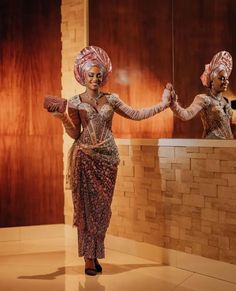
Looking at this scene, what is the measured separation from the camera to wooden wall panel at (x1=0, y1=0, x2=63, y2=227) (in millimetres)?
4648

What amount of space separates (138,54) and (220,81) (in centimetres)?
114

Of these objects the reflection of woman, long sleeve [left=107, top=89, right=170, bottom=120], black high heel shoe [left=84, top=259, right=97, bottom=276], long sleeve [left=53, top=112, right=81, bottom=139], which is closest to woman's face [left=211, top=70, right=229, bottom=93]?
the reflection of woman

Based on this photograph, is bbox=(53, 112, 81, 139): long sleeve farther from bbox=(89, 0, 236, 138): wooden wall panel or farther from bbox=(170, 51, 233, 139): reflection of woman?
bbox=(89, 0, 236, 138): wooden wall panel

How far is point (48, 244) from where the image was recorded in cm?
470

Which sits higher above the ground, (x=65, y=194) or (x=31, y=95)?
(x=31, y=95)

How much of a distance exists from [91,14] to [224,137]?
179cm

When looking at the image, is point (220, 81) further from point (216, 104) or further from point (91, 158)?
point (91, 158)

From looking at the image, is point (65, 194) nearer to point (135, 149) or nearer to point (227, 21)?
point (135, 149)

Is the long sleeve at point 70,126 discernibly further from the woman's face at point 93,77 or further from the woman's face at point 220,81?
the woman's face at point 220,81

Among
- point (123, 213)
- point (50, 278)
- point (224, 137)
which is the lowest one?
point (50, 278)

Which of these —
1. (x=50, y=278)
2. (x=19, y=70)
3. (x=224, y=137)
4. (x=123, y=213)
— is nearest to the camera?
(x=50, y=278)

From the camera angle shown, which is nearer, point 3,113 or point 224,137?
point 224,137

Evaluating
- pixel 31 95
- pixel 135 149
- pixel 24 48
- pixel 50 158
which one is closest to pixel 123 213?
pixel 135 149

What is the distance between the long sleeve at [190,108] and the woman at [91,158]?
122 millimetres
